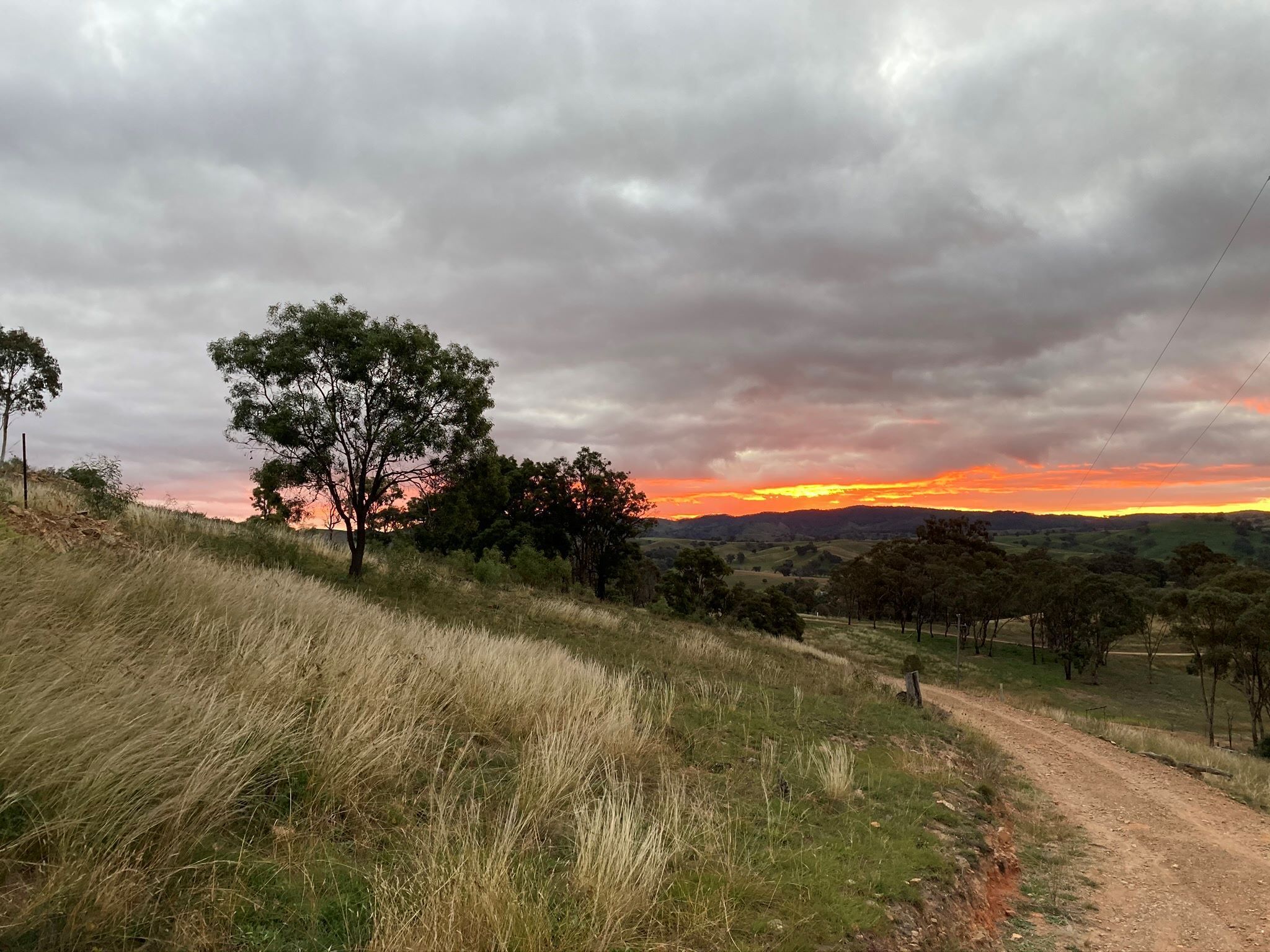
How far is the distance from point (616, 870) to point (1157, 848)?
34.1ft

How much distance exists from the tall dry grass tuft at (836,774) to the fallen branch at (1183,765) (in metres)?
13.4

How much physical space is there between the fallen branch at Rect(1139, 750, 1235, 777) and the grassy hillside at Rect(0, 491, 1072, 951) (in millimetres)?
9125

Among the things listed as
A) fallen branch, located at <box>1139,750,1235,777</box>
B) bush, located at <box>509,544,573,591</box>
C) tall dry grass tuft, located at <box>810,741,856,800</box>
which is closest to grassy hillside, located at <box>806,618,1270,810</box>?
fallen branch, located at <box>1139,750,1235,777</box>

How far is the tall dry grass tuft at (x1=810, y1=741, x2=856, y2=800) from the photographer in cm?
819

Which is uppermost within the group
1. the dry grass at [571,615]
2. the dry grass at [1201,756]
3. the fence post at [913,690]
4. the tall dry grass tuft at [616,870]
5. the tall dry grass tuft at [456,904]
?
the tall dry grass tuft at [456,904]

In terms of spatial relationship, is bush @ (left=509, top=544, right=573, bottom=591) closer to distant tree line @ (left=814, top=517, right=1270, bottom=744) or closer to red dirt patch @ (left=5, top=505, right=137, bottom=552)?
red dirt patch @ (left=5, top=505, right=137, bottom=552)

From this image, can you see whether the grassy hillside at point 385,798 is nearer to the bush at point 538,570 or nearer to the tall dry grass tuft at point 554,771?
the tall dry grass tuft at point 554,771

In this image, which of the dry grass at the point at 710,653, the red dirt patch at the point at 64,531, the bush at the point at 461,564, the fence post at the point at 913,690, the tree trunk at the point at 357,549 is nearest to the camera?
the red dirt patch at the point at 64,531

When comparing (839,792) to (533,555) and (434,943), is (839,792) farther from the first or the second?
(533,555)

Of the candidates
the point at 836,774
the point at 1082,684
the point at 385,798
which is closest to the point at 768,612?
the point at 1082,684

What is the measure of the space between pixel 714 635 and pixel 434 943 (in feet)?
99.7

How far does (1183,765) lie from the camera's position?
1714 centimetres

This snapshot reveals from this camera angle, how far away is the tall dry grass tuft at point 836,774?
8.19 m

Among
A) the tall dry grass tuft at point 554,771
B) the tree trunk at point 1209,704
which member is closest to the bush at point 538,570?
the tall dry grass tuft at point 554,771
